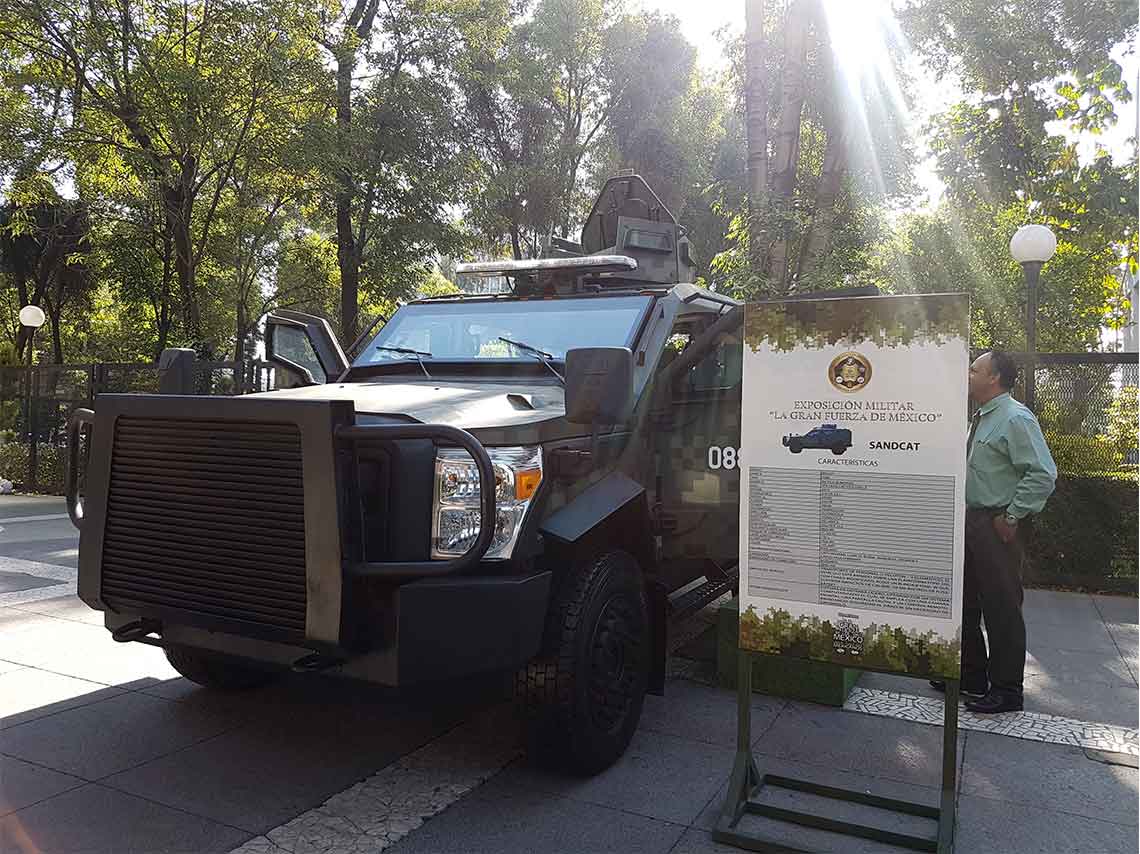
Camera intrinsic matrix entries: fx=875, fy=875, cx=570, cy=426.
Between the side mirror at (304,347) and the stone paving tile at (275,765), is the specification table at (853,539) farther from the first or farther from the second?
the side mirror at (304,347)

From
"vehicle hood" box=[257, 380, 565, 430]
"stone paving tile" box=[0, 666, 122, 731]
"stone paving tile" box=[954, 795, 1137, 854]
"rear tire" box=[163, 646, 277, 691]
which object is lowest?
"stone paving tile" box=[954, 795, 1137, 854]

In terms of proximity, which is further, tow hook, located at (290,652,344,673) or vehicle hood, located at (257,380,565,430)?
vehicle hood, located at (257,380,565,430)

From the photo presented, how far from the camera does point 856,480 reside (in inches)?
126

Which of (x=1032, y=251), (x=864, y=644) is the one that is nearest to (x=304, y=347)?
(x=864, y=644)

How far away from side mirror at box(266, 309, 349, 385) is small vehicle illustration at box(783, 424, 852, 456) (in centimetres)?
294

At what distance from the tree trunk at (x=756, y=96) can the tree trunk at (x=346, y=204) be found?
9.23m

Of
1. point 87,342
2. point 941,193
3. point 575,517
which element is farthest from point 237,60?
point 87,342

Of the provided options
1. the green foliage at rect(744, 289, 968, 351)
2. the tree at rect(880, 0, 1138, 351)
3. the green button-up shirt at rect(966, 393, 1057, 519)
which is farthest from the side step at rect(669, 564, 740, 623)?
the tree at rect(880, 0, 1138, 351)

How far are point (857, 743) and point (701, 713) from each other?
767 mm

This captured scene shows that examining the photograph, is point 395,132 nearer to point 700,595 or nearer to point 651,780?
point 700,595

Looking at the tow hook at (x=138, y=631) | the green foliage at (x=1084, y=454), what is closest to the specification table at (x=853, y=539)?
the tow hook at (x=138, y=631)

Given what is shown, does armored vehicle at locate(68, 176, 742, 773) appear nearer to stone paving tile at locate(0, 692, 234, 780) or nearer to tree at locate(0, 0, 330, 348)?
stone paving tile at locate(0, 692, 234, 780)

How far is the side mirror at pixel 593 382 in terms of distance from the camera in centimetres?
333

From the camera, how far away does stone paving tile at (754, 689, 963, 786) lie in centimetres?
384
